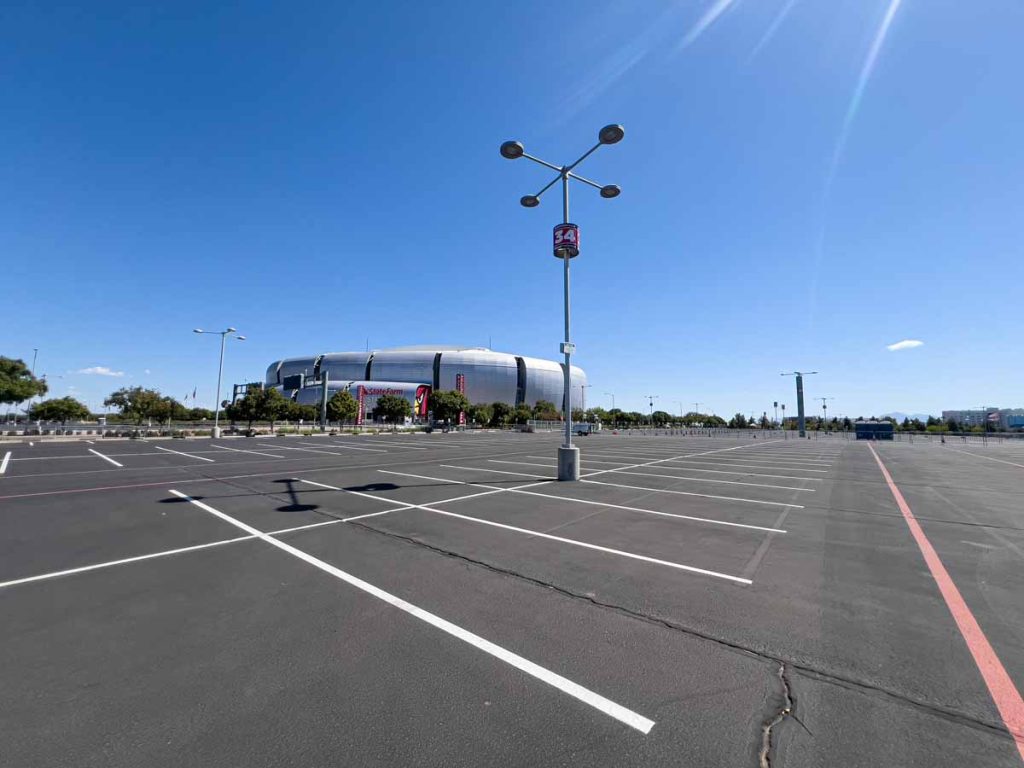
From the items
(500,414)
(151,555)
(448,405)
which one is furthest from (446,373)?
(151,555)

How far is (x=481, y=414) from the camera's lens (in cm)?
10862

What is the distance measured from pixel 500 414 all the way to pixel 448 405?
19187 mm

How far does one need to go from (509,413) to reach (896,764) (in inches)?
4417

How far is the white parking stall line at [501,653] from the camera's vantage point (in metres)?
2.57

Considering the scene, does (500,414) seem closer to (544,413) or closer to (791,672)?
(544,413)

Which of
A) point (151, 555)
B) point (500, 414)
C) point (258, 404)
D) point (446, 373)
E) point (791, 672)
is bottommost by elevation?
point (151, 555)

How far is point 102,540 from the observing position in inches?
245

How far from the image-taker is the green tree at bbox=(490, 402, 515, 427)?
112000 mm

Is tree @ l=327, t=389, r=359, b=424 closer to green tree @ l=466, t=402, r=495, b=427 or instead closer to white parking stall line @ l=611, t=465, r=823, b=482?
green tree @ l=466, t=402, r=495, b=427

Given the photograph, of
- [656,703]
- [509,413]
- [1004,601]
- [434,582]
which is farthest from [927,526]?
[509,413]

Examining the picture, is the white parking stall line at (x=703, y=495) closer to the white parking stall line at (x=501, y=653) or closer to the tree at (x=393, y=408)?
the white parking stall line at (x=501, y=653)

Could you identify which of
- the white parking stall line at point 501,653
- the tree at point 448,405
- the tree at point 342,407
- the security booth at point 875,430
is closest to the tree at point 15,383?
the tree at point 342,407

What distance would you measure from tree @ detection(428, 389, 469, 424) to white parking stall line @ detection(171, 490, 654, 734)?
305ft

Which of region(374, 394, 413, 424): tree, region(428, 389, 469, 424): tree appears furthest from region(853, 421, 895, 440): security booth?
region(374, 394, 413, 424): tree
